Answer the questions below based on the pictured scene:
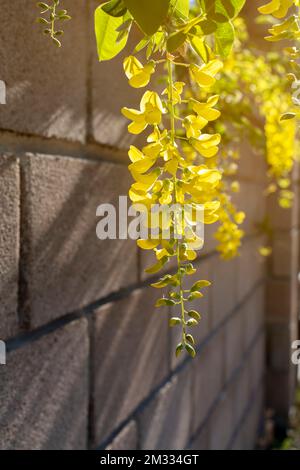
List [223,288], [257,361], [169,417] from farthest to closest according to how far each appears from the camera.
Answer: [257,361], [223,288], [169,417]

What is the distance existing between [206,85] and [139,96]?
0.94 metres

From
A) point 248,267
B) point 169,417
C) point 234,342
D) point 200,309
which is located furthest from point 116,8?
point 248,267

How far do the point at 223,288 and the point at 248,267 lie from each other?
0.71 metres

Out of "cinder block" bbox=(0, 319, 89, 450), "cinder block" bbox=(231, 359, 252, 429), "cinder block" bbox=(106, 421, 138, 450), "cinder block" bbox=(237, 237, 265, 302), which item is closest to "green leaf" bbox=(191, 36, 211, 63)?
"cinder block" bbox=(0, 319, 89, 450)

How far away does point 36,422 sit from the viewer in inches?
48.8

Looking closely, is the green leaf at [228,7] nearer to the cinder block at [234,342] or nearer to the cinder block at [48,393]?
the cinder block at [48,393]

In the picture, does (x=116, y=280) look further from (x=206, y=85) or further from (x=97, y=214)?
(x=206, y=85)

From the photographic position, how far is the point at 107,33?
840 millimetres

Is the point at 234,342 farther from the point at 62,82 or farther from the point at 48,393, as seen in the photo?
the point at 62,82

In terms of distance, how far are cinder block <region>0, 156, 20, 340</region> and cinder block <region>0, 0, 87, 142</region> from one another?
0.23ft

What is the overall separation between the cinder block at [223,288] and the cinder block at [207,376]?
93mm

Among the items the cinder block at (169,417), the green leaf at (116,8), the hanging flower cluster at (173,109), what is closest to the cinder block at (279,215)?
the cinder block at (169,417)

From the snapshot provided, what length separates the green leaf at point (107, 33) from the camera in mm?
827
